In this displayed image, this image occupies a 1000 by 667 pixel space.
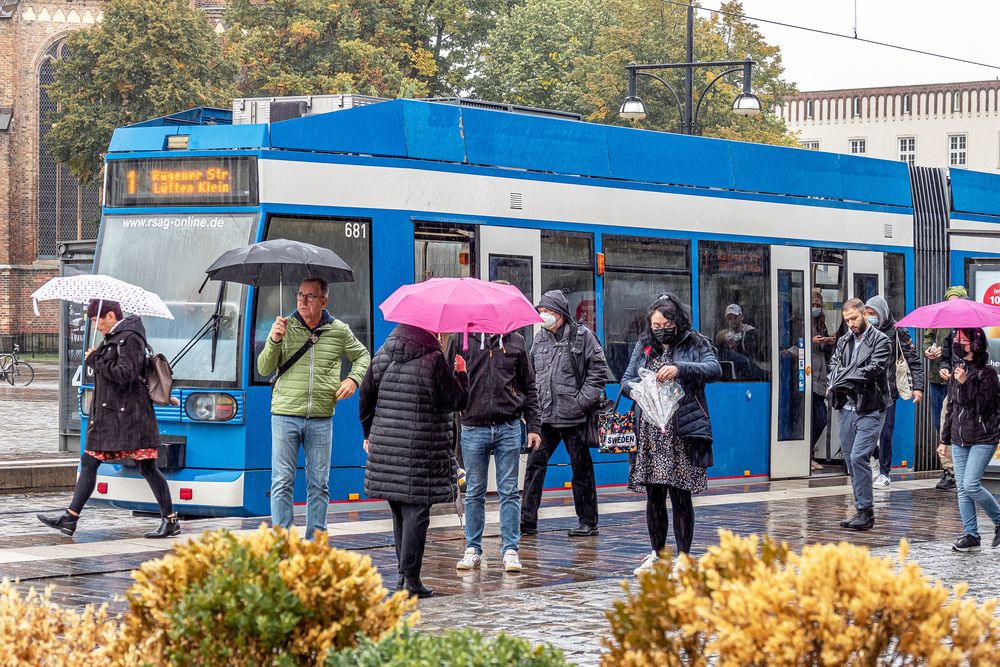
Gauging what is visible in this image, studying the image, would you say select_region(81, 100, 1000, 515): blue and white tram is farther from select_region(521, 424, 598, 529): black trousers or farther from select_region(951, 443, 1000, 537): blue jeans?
select_region(951, 443, 1000, 537): blue jeans

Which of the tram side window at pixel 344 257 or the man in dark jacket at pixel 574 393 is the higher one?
the tram side window at pixel 344 257

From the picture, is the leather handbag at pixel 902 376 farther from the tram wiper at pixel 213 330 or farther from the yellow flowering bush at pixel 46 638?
the yellow flowering bush at pixel 46 638

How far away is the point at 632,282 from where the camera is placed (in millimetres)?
14250

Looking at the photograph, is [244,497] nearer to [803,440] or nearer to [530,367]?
[530,367]

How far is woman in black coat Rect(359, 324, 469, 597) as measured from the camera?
8.73m

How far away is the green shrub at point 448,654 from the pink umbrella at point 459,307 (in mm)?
4845

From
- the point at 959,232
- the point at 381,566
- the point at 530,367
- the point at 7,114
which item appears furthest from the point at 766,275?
the point at 7,114

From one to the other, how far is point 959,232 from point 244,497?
10.1m

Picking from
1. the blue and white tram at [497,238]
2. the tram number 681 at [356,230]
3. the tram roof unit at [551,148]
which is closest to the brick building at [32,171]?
the tram roof unit at [551,148]

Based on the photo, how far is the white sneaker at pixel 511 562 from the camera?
9859 millimetres

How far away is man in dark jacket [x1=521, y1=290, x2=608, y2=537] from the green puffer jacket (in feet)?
7.29

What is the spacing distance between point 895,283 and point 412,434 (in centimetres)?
990

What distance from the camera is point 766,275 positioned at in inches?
617

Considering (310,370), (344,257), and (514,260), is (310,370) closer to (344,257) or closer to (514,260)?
(344,257)
